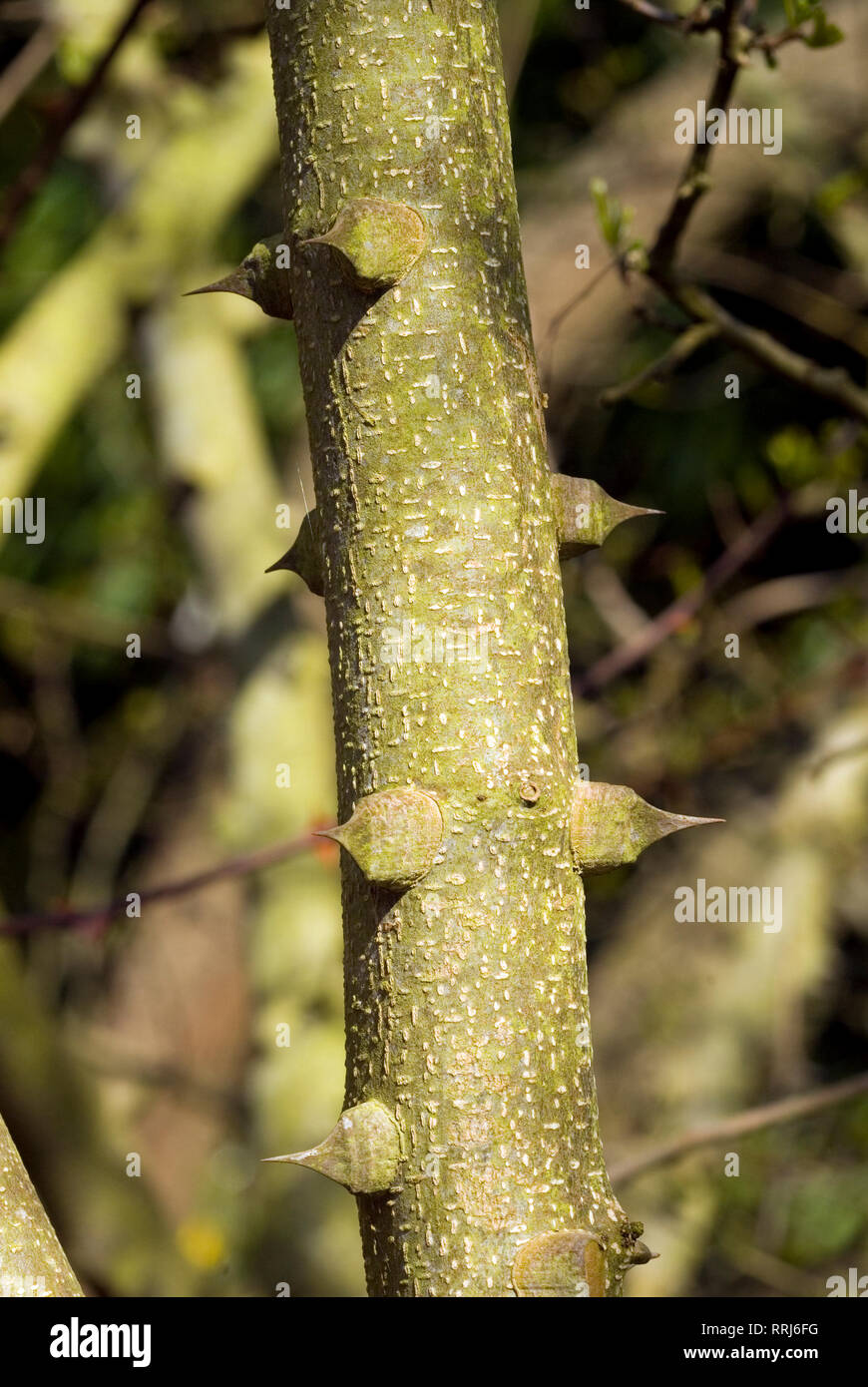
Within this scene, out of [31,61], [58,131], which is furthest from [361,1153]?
[31,61]

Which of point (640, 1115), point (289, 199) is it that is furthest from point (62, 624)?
point (289, 199)

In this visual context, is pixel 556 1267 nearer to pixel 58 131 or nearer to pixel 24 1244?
pixel 24 1244

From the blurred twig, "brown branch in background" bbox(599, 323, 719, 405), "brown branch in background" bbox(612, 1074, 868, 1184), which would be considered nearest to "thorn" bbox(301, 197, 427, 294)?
"brown branch in background" bbox(599, 323, 719, 405)

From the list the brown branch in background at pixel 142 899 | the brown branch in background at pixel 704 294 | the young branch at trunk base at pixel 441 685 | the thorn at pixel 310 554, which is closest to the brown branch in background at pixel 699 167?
the brown branch in background at pixel 704 294

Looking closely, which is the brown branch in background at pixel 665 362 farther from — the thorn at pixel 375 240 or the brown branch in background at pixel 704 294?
the thorn at pixel 375 240
